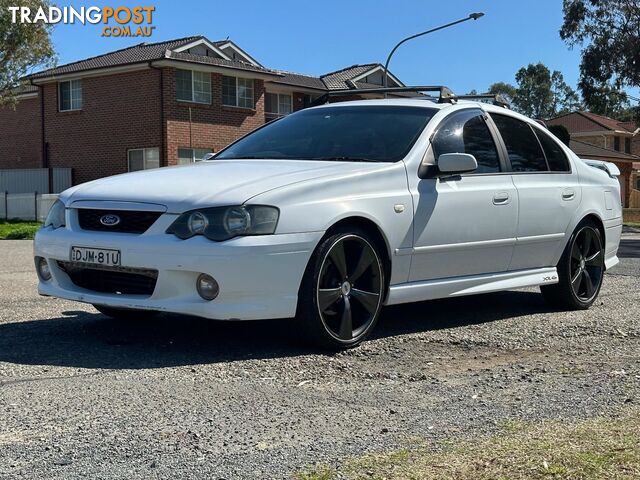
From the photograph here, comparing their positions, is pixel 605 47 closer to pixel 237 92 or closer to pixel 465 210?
pixel 237 92

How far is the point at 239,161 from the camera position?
240 inches

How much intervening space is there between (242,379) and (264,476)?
147 cm

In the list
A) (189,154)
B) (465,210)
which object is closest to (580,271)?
(465,210)

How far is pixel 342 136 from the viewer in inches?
244

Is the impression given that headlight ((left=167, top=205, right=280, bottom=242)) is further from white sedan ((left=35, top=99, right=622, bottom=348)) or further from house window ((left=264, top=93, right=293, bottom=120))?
house window ((left=264, top=93, right=293, bottom=120))

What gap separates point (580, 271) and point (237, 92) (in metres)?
23.6

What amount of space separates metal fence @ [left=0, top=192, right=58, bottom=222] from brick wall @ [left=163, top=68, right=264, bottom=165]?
410cm

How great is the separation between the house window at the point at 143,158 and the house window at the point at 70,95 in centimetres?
314

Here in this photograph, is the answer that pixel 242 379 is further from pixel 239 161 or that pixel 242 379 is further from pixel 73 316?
pixel 73 316

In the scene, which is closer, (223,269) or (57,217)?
(223,269)

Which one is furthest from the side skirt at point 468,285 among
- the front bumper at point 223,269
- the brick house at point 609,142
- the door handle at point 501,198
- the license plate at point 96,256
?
the brick house at point 609,142

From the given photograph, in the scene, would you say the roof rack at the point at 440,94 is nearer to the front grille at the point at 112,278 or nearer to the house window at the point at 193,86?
the front grille at the point at 112,278

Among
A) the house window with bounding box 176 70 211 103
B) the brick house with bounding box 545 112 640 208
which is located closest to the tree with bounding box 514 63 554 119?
the brick house with bounding box 545 112 640 208

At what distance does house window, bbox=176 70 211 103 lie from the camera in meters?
27.9
